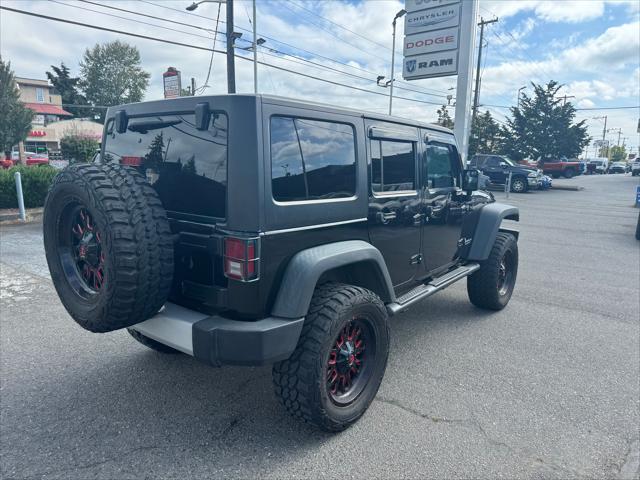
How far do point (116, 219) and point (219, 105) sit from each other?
81cm

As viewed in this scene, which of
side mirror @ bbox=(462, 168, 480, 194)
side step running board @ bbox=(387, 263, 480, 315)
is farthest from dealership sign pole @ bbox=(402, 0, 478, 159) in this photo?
side step running board @ bbox=(387, 263, 480, 315)

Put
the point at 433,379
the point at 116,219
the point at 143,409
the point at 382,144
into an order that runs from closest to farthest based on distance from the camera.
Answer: the point at 116,219 < the point at 143,409 < the point at 382,144 < the point at 433,379

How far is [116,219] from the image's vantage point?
223 cm

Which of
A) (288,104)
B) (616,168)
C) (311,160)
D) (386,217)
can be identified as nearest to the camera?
(288,104)

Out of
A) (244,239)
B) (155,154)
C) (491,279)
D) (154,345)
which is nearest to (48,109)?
(154,345)

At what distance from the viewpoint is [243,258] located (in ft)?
7.50

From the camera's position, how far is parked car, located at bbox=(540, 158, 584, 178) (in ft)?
105

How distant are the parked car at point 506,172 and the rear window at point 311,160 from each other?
20.2m

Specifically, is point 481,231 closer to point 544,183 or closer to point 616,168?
point 544,183

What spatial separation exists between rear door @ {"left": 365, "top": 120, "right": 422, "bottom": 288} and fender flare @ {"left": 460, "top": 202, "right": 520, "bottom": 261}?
44.5 inches

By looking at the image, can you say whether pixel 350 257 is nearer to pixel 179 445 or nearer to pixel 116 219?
pixel 116 219

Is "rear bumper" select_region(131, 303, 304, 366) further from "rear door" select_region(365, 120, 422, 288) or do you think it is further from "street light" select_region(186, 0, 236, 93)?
"street light" select_region(186, 0, 236, 93)

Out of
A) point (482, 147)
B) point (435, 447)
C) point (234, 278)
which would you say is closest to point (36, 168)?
point (234, 278)

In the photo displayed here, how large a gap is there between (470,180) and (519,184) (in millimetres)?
19348
